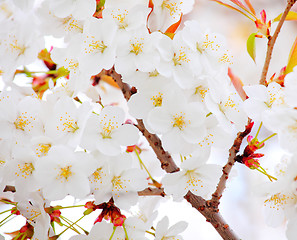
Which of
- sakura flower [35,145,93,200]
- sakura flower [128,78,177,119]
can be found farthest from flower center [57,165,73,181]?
sakura flower [128,78,177,119]

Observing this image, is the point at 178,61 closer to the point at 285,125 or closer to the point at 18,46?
the point at 285,125

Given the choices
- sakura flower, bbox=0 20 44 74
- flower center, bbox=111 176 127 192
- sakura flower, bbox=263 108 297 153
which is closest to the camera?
sakura flower, bbox=263 108 297 153

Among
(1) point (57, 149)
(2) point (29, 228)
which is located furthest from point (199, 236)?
(1) point (57, 149)

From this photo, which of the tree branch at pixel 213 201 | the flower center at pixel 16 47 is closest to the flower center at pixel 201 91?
the tree branch at pixel 213 201

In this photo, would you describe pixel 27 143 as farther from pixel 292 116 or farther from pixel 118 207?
pixel 292 116

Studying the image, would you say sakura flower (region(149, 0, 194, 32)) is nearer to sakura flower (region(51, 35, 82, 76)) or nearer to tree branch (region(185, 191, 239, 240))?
sakura flower (region(51, 35, 82, 76))

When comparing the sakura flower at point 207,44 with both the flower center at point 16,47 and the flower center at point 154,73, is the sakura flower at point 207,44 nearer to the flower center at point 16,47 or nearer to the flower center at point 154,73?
the flower center at point 154,73
